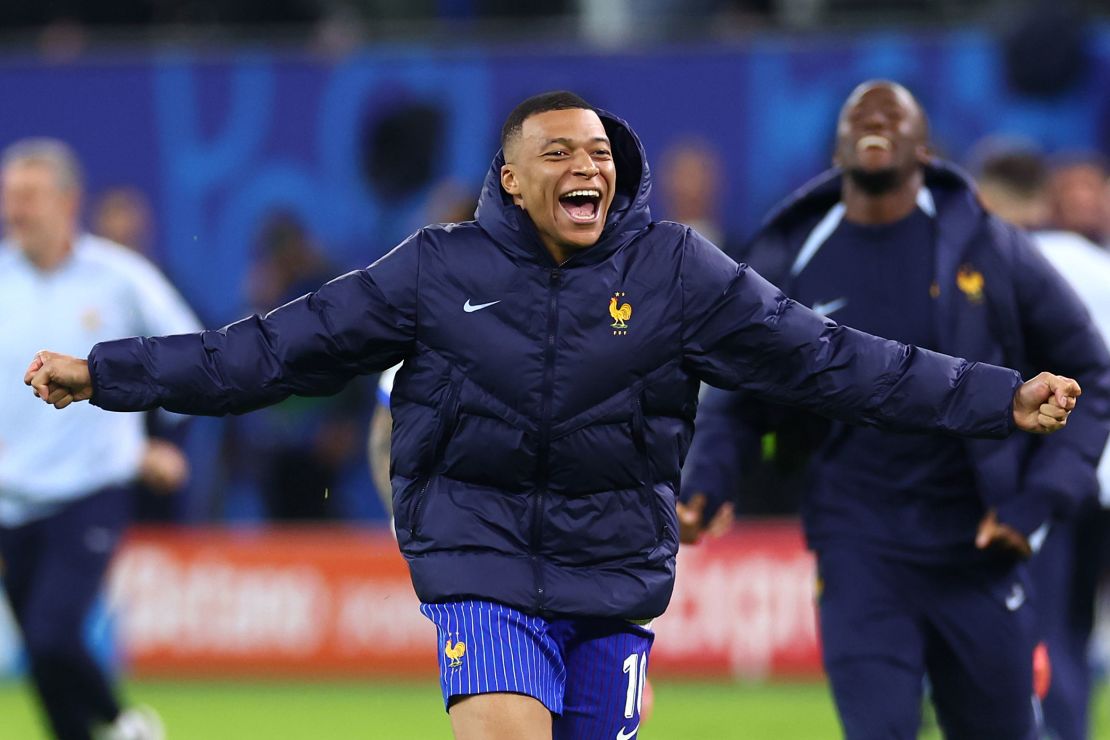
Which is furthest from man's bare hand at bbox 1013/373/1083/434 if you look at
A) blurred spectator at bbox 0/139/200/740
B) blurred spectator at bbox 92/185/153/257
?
blurred spectator at bbox 92/185/153/257

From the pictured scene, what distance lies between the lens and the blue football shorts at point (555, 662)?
232 inches

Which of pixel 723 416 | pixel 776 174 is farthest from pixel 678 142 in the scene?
pixel 723 416

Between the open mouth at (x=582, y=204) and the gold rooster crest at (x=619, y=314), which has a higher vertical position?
the open mouth at (x=582, y=204)

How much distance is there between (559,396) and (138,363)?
47.1 inches

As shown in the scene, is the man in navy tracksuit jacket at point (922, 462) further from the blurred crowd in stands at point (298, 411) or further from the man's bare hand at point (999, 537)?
the blurred crowd in stands at point (298, 411)

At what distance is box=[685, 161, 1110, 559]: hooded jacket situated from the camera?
728 cm

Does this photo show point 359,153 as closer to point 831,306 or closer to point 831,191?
point 831,191

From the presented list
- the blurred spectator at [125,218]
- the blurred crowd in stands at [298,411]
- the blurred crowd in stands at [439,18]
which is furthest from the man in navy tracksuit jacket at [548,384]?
the blurred crowd in stands at [439,18]

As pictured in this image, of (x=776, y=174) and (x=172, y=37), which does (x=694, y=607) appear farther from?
(x=172, y=37)

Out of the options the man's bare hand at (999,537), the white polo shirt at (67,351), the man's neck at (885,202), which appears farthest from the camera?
the white polo shirt at (67,351)

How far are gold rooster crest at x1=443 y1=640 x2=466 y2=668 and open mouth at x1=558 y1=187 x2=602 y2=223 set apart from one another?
1248 millimetres

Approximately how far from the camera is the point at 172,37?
1625cm

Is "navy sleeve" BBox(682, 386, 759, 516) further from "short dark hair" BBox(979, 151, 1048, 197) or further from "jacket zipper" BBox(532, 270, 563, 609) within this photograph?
"short dark hair" BBox(979, 151, 1048, 197)

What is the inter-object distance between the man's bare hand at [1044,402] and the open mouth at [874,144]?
159cm
